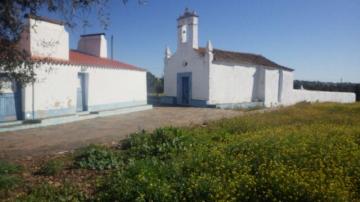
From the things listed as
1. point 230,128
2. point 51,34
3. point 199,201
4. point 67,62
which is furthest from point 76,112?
point 199,201

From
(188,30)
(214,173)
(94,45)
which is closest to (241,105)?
(188,30)

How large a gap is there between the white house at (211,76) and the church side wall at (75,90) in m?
3.16

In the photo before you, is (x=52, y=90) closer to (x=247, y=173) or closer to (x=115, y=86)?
(x=115, y=86)

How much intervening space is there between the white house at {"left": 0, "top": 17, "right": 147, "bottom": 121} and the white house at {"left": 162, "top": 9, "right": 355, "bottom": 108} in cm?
410

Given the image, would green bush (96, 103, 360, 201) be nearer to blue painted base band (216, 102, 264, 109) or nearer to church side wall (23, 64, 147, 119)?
church side wall (23, 64, 147, 119)

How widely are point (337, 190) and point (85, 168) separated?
4.85m

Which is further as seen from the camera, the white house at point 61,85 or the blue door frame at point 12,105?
the white house at point 61,85

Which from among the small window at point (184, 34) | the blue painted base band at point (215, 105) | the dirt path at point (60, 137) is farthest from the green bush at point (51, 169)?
the small window at point (184, 34)

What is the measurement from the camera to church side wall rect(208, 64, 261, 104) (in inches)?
880

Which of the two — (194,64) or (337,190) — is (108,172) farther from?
(194,64)

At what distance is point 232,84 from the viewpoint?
930 inches

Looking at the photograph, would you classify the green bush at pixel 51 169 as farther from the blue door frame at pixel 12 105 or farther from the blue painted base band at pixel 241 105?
the blue painted base band at pixel 241 105

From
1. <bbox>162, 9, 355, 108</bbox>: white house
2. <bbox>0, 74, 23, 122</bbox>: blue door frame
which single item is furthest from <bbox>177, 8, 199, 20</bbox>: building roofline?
<bbox>0, 74, 23, 122</bbox>: blue door frame

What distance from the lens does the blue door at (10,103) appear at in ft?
A: 42.6
